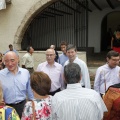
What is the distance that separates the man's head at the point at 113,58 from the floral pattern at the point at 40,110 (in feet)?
5.63

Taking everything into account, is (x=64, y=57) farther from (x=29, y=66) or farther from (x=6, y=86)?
(x=6, y=86)

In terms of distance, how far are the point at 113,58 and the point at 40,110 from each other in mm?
1855

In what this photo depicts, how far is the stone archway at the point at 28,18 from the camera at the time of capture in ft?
31.7

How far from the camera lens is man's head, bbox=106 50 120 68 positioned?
3.93 m

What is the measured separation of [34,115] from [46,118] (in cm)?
13

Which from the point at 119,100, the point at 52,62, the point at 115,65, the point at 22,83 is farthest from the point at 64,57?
the point at 119,100

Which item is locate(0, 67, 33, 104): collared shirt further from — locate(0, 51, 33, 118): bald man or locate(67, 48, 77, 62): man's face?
locate(67, 48, 77, 62): man's face

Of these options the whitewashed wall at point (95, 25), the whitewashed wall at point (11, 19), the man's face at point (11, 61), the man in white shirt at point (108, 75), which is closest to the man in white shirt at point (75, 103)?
the man's face at point (11, 61)

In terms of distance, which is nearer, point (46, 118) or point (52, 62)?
point (46, 118)

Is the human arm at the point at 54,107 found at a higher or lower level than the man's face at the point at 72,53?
lower

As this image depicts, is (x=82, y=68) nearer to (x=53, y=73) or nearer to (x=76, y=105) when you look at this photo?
(x=53, y=73)

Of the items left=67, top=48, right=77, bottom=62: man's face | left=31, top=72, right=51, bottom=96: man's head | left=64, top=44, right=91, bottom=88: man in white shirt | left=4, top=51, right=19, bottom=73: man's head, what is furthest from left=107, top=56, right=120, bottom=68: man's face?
left=31, top=72, right=51, bottom=96: man's head

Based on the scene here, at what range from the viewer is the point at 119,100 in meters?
2.82

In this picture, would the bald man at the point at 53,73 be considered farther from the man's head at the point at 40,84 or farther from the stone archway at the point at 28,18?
the stone archway at the point at 28,18
